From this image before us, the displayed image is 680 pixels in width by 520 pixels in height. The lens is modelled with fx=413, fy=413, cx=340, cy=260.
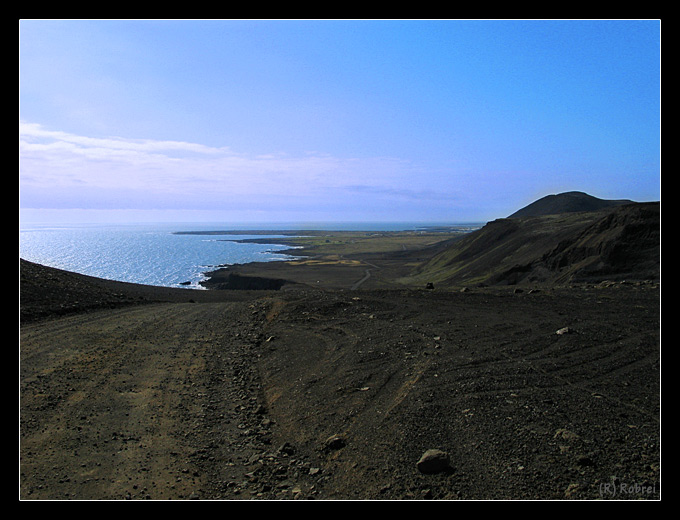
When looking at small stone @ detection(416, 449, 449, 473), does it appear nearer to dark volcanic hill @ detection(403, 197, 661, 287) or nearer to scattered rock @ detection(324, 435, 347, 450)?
scattered rock @ detection(324, 435, 347, 450)

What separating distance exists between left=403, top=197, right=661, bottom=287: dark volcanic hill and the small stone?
963 inches

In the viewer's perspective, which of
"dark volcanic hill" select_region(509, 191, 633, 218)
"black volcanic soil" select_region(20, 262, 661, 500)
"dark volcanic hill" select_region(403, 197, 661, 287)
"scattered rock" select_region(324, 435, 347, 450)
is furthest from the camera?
"dark volcanic hill" select_region(509, 191, 633, 218)

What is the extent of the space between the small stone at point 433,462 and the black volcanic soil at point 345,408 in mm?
67

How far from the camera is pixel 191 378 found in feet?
28.6

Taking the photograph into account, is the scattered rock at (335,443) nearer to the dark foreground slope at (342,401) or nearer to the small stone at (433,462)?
the dark foreground slope at (342,401)

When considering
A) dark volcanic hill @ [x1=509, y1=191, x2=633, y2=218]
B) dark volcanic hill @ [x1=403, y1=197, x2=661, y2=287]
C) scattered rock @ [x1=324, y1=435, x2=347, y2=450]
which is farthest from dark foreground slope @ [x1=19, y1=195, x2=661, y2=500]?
dark volcanic hill @ [x1=509, y1=191, x2=633, y2=218]

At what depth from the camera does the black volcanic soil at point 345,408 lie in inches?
192

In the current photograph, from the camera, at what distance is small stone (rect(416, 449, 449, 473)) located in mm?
4945

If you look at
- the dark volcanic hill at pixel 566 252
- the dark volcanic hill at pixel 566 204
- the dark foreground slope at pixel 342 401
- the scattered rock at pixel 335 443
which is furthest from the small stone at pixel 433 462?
the dark volcanic hill at pixel 566 204
